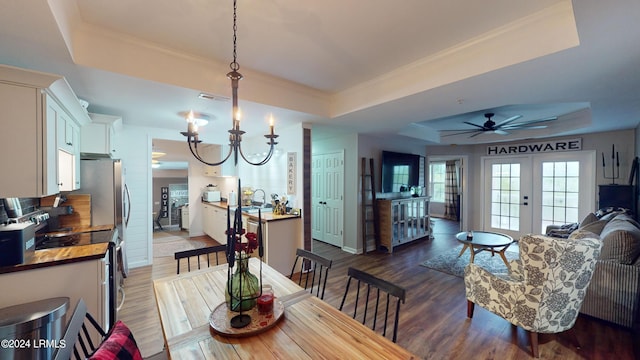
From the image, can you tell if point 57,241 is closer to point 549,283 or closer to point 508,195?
point 549,283

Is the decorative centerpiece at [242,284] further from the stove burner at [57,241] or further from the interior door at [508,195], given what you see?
the interior door at [508,195]

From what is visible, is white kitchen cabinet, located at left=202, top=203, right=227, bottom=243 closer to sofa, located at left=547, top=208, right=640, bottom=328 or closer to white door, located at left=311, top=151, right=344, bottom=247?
white door, located at left=311, top=151, right=344, bottom=247

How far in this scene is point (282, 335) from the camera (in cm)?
121

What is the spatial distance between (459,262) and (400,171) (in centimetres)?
217

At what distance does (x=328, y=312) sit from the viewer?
55.0 inches

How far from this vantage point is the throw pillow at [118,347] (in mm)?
902

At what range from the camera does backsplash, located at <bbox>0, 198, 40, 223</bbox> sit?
193cm

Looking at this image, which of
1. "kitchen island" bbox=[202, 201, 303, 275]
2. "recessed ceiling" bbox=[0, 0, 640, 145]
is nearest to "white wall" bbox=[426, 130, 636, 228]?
"recessed ceiling" bbox=[0, 0, 640, 145]

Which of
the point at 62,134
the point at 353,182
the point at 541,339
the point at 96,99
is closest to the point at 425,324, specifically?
the point at 541,339

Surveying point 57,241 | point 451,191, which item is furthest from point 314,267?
point 451,191

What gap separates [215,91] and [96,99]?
139 centimetres

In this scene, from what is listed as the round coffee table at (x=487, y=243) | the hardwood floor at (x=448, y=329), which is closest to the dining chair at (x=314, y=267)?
the hardwood floor at (x=448, y=329)

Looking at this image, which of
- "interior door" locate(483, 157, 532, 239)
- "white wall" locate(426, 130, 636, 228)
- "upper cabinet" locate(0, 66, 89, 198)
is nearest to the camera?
"upper cabinet" locate(0, 66, 89, 198)

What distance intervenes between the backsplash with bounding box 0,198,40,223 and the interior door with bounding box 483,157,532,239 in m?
7.83
